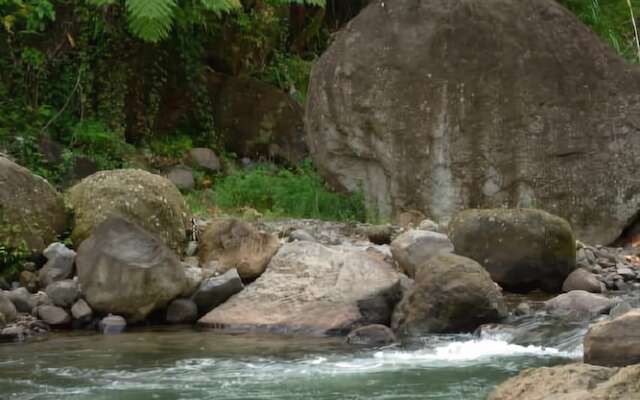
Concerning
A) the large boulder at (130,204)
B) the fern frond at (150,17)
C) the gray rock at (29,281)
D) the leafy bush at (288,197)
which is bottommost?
the gray rock at (29,281)

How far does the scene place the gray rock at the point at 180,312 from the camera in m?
9.34

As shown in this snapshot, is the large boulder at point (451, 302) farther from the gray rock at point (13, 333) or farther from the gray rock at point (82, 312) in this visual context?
the gray rock at point (13, 333)

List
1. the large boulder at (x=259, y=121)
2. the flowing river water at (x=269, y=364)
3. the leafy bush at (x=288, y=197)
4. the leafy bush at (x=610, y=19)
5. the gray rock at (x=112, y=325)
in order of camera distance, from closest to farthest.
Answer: the flowing river water at (x=269, y=364), the gray rock at (x=112, y=325), the leafy bush at (x=288, y=197), the large boulder at (x=259, y=121), the leafy bush at (x=610, y=19)

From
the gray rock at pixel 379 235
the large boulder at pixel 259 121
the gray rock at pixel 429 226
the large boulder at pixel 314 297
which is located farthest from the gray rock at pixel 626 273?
the large boulder at pixel 259 121

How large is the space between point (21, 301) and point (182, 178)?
20.1 feet

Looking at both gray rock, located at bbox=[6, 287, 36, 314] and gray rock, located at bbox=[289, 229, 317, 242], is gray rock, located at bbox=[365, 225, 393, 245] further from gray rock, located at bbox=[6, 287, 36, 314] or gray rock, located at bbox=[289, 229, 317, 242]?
gray rock, located at bbox=[6, 287, 36, 314]

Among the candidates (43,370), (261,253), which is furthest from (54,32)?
(43,370)

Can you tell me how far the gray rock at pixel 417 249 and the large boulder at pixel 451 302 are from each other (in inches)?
45.0

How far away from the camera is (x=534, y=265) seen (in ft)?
33.5

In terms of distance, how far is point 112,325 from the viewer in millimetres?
8984

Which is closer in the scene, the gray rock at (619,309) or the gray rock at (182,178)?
the gray rock at (619,309)

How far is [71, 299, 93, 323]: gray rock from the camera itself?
29.8ft

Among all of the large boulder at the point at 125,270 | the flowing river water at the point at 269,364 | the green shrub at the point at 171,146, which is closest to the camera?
the flowing river water at the point at 269,364

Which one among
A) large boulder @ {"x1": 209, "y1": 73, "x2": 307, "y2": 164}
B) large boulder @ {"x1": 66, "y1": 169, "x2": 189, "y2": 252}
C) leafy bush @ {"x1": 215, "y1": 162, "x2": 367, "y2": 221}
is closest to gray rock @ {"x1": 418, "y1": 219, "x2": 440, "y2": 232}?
leafy bush @ {"x1": 215, "y1": 162, "x2": 367, "y2": 221}
